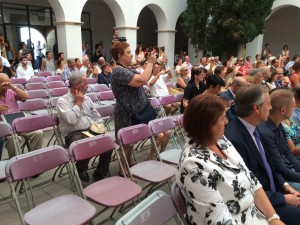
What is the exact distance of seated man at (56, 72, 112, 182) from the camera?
129 inches

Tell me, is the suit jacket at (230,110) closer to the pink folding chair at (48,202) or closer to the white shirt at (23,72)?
the pink folding chair at (48,202)

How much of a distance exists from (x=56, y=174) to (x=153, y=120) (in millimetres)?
1476

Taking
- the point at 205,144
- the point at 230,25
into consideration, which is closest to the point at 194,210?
the point at 205,144

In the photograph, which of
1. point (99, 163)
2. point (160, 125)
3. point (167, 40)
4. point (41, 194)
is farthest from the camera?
point (167, 40)

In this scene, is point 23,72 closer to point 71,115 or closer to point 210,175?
point 71,115

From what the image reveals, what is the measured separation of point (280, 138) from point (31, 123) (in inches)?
110

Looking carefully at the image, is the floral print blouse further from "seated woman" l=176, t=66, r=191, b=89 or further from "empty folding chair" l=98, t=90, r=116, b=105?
"seated woman" l=176, t=66, r=191, b=89

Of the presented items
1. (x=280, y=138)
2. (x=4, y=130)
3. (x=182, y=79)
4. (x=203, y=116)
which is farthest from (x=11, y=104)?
(x=182, y=79)

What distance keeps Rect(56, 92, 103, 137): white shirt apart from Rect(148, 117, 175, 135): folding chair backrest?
901 mm

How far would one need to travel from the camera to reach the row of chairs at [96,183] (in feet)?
6.68

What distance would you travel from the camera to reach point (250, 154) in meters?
2.06

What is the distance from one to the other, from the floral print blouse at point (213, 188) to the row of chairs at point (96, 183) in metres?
0.79

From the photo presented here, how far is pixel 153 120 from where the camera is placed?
10.3 ft

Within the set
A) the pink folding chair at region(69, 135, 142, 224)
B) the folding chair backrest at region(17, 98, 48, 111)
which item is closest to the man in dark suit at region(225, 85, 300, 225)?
the pink folding chair at region(69, 135, 142, 224)
